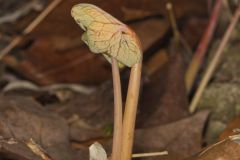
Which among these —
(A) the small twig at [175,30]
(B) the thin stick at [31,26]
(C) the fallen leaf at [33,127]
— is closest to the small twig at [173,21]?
(A) the small twig at [175,30]

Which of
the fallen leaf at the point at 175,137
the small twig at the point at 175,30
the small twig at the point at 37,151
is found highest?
the small twig at the point at 175,30

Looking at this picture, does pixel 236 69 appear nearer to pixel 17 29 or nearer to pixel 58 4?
pixel 58 4

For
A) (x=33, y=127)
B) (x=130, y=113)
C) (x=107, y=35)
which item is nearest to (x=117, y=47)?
(x=107, y=35)

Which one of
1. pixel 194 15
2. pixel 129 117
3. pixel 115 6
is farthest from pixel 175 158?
pixel 194 15

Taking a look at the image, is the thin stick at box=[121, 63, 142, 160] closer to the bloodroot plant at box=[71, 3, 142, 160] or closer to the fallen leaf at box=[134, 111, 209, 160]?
the bloodroot plant at box=[71, 3, 142, 160]

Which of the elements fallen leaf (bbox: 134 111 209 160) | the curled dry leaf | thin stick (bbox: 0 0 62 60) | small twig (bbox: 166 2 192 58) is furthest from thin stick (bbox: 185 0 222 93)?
the curled dry leaf

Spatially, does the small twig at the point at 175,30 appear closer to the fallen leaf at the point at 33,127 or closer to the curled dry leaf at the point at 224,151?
the fallen leaf at the point at 33,127

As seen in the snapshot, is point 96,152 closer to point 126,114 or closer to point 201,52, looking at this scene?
point 126,114
